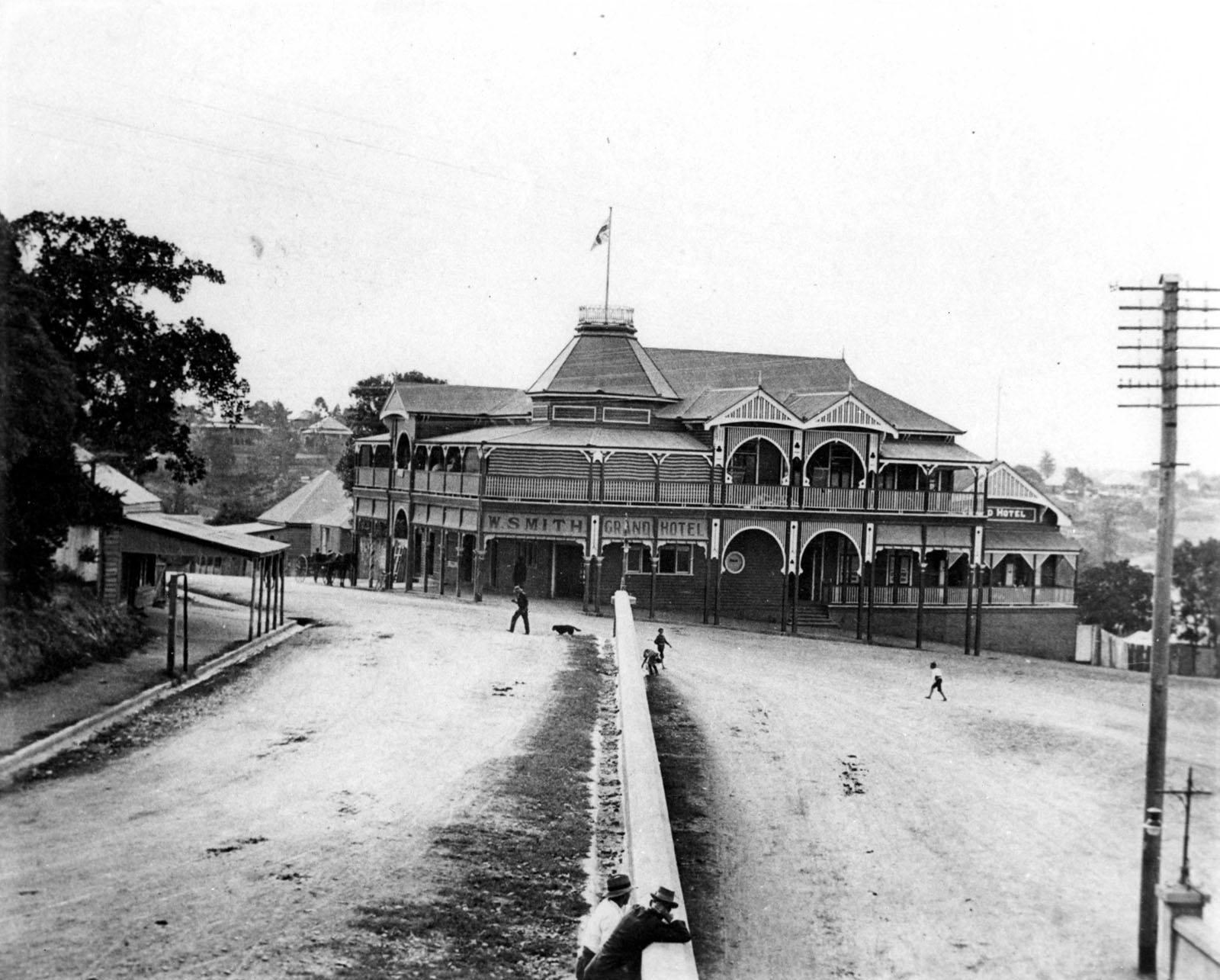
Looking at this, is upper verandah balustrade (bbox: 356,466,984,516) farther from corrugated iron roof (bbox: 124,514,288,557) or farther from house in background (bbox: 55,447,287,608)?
corrugated iron roof (bbox: 124,514,288,557)

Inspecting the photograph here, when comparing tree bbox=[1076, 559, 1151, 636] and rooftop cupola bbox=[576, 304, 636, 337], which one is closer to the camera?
rooftop cupola bbox=[576, 304, 636, 337]

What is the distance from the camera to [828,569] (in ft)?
144

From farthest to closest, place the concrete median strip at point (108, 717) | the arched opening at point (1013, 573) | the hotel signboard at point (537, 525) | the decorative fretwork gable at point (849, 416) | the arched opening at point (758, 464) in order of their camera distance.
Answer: the arched opening at point (1013, 573) → the arched opening at point (758, 464) → the decorative fretwork gable at point (849, 416) → the hotel signboard at point (537, 525) → the concrete median strip at point (108, 717)

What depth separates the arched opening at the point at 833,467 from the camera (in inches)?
1688

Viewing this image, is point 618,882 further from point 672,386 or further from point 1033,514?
point 1033,514

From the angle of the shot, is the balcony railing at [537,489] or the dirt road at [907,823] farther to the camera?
the balcony railing at [537,489]

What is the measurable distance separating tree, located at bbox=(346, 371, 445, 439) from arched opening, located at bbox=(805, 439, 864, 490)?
26577 millimetres

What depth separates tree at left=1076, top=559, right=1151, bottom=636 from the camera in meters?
53.8

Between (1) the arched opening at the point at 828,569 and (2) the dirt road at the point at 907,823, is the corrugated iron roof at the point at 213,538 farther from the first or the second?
(1) the arched opening at the point at 828,569

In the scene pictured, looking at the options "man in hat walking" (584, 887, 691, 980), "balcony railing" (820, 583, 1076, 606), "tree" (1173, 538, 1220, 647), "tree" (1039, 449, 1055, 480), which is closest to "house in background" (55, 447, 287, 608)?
"man in hat walking" (584, 887, 691, 980)

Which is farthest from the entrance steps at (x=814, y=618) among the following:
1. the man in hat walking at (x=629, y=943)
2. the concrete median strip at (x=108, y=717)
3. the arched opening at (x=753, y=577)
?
the man in hat walking at (x=629, y=943)

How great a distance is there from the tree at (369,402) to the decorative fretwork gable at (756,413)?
26.6m

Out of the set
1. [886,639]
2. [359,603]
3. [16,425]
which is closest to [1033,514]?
[886,639]

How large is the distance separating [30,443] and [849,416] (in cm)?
2835
